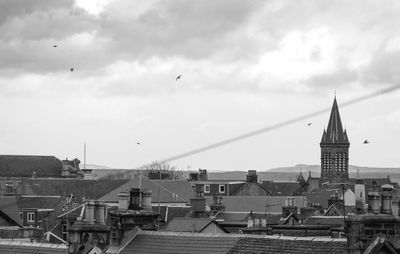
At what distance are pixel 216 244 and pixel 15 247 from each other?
842cm

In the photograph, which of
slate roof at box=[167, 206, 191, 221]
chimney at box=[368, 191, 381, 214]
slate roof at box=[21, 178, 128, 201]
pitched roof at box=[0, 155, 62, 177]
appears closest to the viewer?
chimney at box=[368, 191, 381, 214]

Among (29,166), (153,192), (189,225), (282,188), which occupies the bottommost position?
(189,225)

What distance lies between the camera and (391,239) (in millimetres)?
27297

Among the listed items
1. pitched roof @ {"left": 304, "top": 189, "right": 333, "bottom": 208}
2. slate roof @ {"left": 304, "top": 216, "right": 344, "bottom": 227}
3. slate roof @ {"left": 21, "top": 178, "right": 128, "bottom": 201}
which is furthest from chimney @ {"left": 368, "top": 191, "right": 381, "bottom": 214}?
slate roof @ {"left": 21, "top": 178, "right": 128, "bottom": 201}

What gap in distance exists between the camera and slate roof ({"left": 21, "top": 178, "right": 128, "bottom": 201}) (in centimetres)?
12044

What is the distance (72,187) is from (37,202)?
15908 millimetres

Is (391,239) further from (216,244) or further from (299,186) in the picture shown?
(299,186)

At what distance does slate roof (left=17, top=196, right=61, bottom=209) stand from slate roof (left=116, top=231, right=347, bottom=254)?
73499mm

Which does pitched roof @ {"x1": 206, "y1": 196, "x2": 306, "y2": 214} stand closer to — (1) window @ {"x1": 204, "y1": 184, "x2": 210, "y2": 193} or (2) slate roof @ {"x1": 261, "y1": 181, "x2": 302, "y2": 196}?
(2) slate roof @ {"x1": 261, "y1": 181, "x2": 302, "y2": 196}

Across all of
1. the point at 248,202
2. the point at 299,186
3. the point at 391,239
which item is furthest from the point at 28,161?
the point at 391,239

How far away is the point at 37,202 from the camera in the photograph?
111m

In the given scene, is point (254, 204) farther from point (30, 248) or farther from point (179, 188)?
point (30, 248)

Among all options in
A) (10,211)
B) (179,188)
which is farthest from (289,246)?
(179,188)

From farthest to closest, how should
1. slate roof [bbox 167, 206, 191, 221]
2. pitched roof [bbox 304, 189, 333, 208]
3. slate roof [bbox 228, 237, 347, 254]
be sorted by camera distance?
pitched roof [bbox 304, 189, 333, 208]
slate roof [bbox 167, 206, 191, 221]
slate roof [bbox 228, 237, 347, 254]
